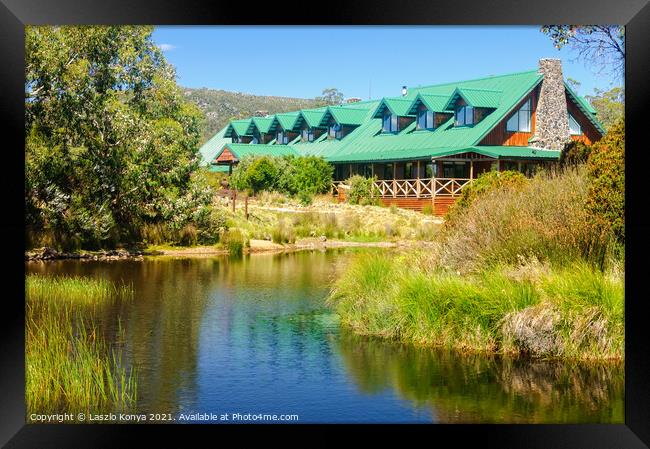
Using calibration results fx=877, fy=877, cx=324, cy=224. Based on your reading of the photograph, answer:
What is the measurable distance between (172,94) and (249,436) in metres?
16.5

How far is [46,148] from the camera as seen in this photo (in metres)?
18.1

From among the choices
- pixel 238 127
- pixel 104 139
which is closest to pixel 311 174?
pixel 238 127

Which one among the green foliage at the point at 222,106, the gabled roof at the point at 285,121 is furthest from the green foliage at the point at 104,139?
the green foliage at the point at 222,106

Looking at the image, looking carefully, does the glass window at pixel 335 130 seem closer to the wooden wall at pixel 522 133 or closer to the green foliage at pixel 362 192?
the green foliage at pixel 362 192

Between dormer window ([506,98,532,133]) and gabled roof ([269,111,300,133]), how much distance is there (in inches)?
289

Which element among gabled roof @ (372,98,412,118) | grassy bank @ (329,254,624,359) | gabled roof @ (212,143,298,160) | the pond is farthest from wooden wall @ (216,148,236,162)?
grassy bank @ (329,254,624,359)

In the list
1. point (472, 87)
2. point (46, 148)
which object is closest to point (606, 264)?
point (46, 148)

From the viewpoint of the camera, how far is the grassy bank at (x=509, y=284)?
1056 centimetres

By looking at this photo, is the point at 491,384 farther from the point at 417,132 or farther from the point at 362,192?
the point at 417,132

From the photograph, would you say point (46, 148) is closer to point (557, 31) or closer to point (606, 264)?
point (557, 31)

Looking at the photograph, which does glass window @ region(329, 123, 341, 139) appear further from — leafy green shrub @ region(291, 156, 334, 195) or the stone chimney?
the stone chimney

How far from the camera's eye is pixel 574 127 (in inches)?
1044

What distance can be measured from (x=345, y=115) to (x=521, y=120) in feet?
21.7

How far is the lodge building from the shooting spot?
84.7 ft
